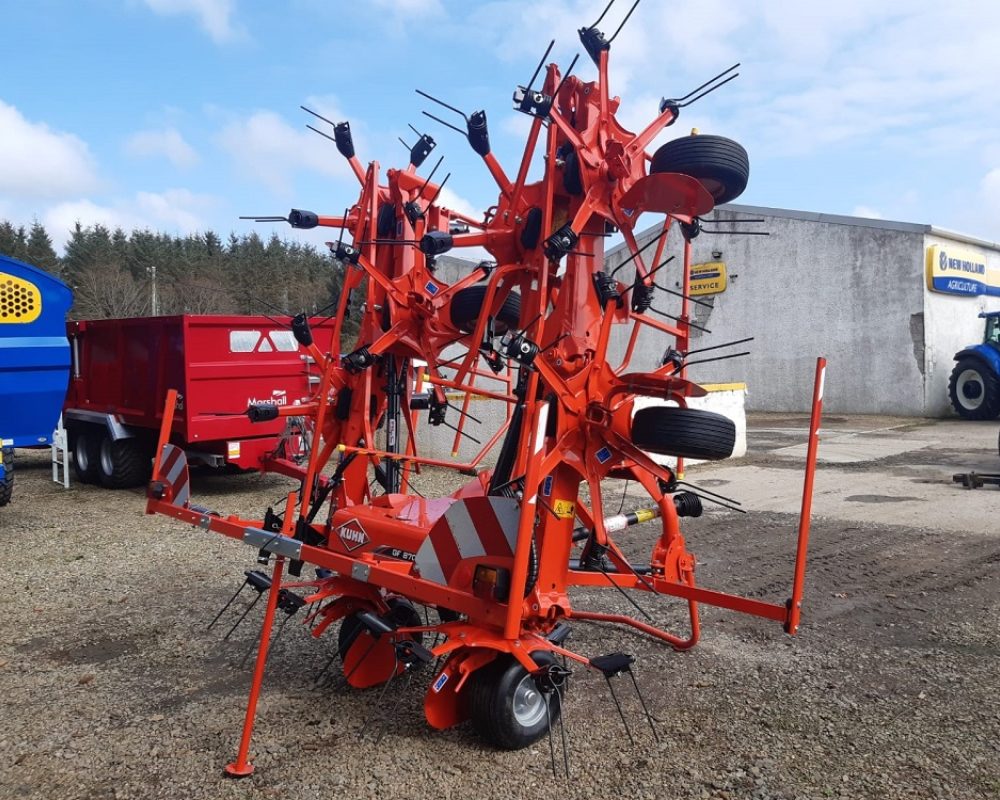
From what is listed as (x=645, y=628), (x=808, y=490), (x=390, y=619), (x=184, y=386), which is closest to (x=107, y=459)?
(x=184, y=386)

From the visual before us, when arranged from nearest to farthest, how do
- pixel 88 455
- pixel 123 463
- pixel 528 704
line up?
pixel 528 704, pixel 123 463, pixel 88 455

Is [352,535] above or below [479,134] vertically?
below

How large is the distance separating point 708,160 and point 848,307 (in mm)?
17587

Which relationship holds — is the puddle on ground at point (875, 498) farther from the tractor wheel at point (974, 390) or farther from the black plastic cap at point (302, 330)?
the tractor wheel at point (974, 390)

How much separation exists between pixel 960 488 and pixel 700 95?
7.65m

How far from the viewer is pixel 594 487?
3789 millimetres

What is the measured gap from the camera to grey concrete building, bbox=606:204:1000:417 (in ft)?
61.1

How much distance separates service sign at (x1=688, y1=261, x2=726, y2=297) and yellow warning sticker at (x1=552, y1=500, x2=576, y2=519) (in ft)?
62.4

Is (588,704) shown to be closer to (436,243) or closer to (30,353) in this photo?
(436,243)

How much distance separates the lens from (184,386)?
9.37 meters

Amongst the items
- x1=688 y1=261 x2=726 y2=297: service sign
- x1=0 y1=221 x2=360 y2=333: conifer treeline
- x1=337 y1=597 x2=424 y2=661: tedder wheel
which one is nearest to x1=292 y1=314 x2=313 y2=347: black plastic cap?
x1=337 y1=597 x2=424 y2=661: tedder wheel

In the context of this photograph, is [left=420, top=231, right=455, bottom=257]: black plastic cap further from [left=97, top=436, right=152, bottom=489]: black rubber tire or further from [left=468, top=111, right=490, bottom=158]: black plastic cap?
[left=97, top=436, right=152, bottom=489]: black rubber tire

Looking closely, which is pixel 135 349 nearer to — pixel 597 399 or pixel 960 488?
pixel 597 399

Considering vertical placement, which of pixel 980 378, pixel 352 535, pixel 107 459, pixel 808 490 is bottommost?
pixel 107 459
